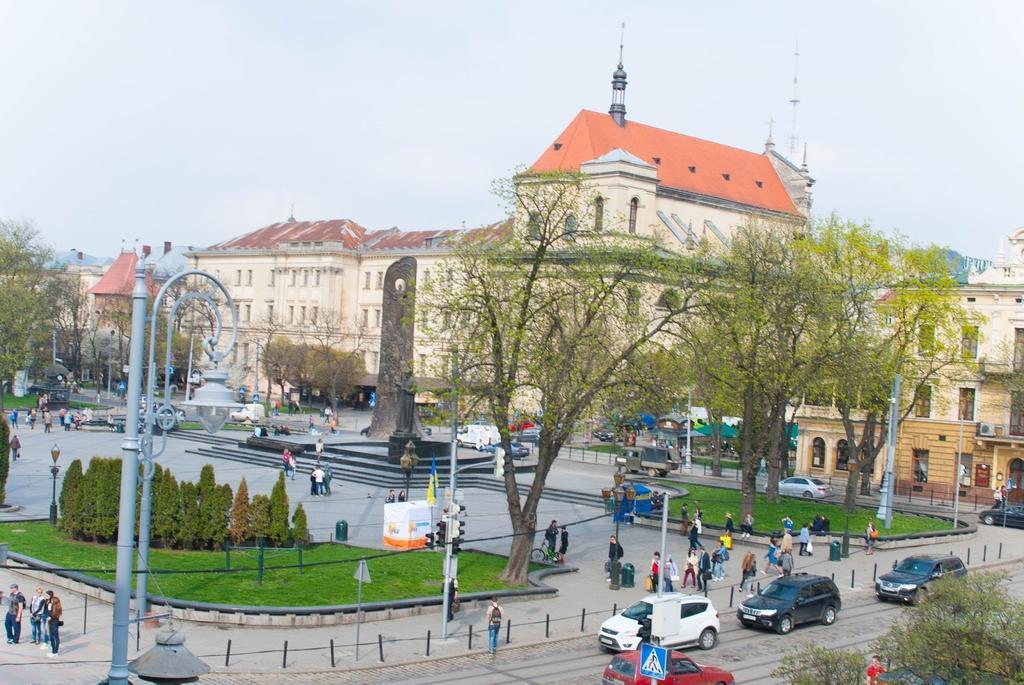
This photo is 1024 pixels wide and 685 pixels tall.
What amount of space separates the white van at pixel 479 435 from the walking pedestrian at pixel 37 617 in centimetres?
4127

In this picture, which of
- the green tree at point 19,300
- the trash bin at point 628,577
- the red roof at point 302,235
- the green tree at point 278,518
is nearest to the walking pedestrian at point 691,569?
the trash bin at point 628,577

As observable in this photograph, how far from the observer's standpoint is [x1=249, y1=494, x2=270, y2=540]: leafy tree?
34.6 metres

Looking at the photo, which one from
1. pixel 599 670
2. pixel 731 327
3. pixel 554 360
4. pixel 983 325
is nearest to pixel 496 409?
pixel 554 360

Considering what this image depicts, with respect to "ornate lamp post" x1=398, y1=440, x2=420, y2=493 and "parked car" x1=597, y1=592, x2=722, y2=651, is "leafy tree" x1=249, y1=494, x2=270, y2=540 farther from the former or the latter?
"ornate lamp post" x1=398, y1=440, x2=420, y2=493

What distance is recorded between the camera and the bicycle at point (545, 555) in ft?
122

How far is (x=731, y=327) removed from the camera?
42750mm

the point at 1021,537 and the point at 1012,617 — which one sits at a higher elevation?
the point at 1012,617

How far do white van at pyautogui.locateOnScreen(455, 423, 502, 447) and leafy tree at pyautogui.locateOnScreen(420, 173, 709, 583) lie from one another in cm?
3183

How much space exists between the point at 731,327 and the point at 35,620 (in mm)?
26026

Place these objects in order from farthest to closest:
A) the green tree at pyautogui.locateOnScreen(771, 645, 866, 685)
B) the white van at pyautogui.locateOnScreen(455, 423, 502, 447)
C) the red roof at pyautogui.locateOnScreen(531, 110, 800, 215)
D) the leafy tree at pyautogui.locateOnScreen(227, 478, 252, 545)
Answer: the red roof at pyautogui.locateOnScreen(531, 110, 800, 215) → the white van at pyautogui.locateOnScreen(455, 423, 502, 447) → the leafy tree at pyautogui.locateOnScreen(227, 478, 252, 545) → the green tree at pyautogui.locateOnScreen(771, 645, 866, 685)

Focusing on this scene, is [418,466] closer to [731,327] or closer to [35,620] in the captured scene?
[731,327]

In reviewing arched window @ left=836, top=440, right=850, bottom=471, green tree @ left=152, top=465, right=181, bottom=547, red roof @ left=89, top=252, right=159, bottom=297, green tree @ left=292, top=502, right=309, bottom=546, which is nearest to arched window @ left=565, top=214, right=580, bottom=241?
green tree @ left=292, top=502, right=309, bottom=546

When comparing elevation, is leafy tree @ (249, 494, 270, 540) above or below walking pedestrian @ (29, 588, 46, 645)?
above

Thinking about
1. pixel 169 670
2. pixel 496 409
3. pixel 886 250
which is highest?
pixel 886 250
